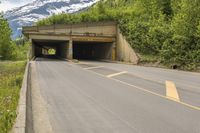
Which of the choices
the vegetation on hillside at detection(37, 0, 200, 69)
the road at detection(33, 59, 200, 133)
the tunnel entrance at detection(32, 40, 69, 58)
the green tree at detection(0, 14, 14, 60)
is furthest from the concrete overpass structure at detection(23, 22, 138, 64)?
the road at detection(33, 59, 200, 133)

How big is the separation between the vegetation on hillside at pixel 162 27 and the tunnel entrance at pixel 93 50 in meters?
4.19

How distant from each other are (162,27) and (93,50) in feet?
81.9

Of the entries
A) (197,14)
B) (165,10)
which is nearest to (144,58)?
(197,14)

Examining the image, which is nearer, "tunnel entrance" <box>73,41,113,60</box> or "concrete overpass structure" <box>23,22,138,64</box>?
"concrete overpass structure" <box>23,22,138,64</box>

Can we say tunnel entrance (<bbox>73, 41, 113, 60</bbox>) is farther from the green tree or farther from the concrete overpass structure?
the green tree

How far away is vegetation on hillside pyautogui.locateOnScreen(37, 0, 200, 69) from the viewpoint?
37.9 meters

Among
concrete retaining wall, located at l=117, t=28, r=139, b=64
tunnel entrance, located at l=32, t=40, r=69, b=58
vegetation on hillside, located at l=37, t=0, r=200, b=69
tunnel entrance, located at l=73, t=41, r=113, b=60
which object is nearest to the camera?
vegetation on hillside, located at l=37, t=0, r=200, b=69

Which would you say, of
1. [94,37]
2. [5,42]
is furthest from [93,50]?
[5,42]

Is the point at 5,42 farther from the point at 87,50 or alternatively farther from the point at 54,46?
the point at 54,46

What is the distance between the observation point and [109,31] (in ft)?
202

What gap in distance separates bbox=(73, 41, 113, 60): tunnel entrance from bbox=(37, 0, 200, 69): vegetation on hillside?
4189mm

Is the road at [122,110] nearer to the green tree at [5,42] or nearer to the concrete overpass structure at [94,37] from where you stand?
the concrete overpass structure at [94,37]

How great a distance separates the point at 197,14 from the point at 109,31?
82.2ft

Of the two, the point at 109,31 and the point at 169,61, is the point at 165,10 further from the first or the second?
the point at 169,61
